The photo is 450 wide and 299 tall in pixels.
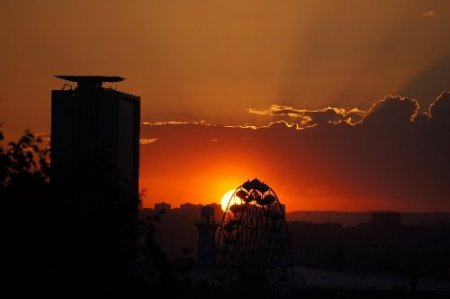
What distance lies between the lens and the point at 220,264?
119625 mm

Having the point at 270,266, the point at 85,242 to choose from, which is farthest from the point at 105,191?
the point at 270,266

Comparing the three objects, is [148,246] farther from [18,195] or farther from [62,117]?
[62,117]

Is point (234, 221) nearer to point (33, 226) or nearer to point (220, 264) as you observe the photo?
point (220, 264)

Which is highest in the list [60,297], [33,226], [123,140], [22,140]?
[123,140]

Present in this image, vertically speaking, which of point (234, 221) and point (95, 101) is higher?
point (95, 101)

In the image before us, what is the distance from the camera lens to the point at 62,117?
175 m

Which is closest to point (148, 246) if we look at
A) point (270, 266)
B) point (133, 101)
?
point (270, 266)

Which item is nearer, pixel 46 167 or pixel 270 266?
pixel 46 167

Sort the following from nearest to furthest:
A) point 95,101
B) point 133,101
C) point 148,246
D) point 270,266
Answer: point 148,246, point 270,266, point 95,101, point 133,101

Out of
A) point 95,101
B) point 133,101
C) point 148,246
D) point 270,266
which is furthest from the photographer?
point 133,101

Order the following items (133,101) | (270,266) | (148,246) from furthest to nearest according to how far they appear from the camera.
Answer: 1. (133,101)
2. (270,266)
3. (148,246)

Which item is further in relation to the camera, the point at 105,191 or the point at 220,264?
the point at 220,264

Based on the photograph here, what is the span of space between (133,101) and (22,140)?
6264 inches

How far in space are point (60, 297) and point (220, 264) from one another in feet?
298
